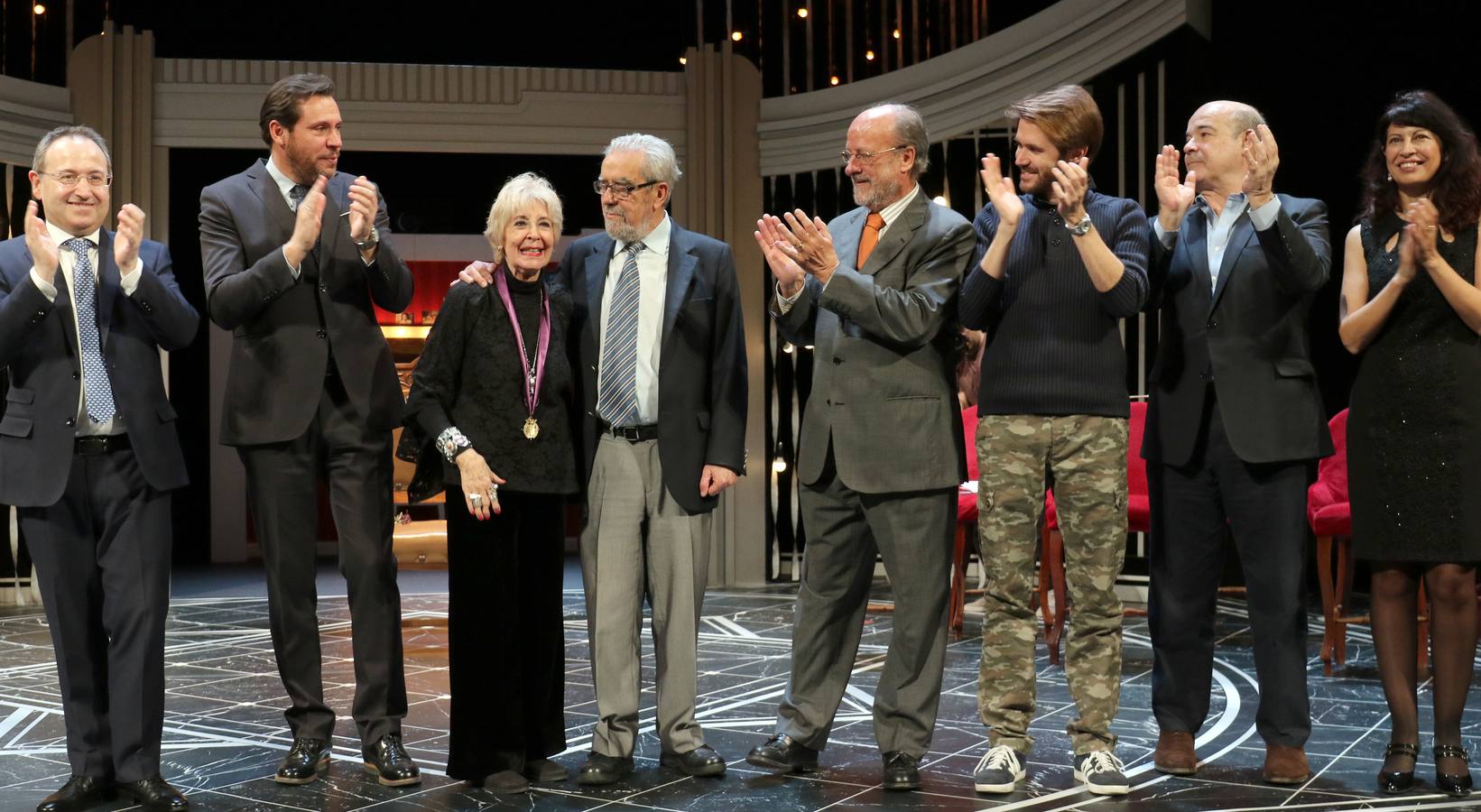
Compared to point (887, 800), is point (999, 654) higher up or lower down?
higher up

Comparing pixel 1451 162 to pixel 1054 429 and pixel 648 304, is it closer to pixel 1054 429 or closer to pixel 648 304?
pixel 1054 429

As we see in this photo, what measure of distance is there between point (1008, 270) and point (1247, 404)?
677mm

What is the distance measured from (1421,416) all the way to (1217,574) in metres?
0.63

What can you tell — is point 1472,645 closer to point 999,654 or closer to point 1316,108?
point 999,654

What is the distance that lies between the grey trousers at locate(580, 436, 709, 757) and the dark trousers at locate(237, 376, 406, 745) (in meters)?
0.54

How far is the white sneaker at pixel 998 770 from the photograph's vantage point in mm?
3326

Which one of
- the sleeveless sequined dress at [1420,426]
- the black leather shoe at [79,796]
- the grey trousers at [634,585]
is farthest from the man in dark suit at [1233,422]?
the black leather shoe at [79,796]

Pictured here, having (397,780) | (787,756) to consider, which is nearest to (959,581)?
(787,756)

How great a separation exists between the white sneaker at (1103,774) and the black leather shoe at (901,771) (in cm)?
39

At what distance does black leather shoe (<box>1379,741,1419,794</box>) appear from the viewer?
3365 millimetres

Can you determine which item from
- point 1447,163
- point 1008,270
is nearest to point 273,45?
point 1008,270

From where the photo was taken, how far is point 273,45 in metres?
9.18

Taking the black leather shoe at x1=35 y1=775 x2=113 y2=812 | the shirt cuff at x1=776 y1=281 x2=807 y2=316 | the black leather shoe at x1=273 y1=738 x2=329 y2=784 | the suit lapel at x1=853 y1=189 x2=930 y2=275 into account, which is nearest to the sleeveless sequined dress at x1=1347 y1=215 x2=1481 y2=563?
the suit lapel at x1=853 y1=189 x2=930 y2=275

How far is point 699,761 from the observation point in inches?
139
